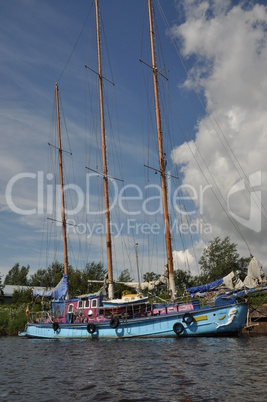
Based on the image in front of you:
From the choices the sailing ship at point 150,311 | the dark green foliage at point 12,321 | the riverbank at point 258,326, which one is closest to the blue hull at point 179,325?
the sailing ship at point 150,311

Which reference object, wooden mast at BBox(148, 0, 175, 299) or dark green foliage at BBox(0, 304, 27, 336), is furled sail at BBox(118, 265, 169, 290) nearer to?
wooden mast at BBox(148, 0, 175, 299)

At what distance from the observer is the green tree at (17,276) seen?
134462 mm

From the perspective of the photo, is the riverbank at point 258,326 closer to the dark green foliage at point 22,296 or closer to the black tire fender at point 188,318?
the black tire fender at point 188,318

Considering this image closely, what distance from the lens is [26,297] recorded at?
74812 mm

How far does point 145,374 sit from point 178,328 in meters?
13.2

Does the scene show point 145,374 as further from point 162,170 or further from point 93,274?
point 93,274

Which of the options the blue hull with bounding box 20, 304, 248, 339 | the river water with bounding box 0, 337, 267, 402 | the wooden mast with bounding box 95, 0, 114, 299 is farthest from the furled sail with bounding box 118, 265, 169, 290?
the river water with bounding box 0, 337, 267, 402

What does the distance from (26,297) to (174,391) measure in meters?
67.0

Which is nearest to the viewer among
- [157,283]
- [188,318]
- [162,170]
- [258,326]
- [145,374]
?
[145,374]

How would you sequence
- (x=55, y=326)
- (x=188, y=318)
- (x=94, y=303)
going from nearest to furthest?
(x=188, y=318)
(x=94, y=303)
(x=55, y=326)

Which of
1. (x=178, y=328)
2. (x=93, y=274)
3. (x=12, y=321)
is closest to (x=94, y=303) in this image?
(x=178, y=328)

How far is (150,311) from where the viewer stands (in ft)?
107

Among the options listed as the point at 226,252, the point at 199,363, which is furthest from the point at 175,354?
the point at 226,252

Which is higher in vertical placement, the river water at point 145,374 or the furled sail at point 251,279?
the furled sail at point 251,279
